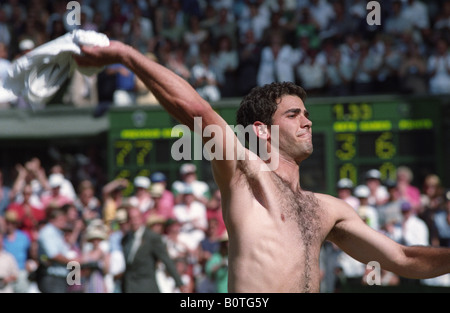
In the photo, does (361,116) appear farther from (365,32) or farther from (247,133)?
(247,133)

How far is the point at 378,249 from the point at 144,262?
525 cm

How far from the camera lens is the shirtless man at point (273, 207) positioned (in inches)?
145

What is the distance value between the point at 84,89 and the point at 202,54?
7.18 feet

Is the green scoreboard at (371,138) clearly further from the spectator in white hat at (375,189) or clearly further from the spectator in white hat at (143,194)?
the spectator in white hat at (143,194)

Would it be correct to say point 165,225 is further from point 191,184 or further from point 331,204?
point 331,204

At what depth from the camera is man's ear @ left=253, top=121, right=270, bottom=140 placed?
4.39m

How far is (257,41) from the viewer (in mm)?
15297

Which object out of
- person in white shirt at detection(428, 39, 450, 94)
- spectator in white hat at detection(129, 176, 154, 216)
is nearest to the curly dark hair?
spectator in white hat at detection(129, 176, 154, 216)

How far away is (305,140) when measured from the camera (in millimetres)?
4371

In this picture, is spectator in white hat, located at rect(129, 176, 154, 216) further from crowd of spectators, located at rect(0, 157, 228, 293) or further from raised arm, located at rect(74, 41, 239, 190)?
raised arm, located at rect(74, 41, 239, 190)

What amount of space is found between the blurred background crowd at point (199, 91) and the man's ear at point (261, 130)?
17.3ft

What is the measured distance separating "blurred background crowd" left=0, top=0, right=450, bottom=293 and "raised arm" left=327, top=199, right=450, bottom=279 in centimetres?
500
